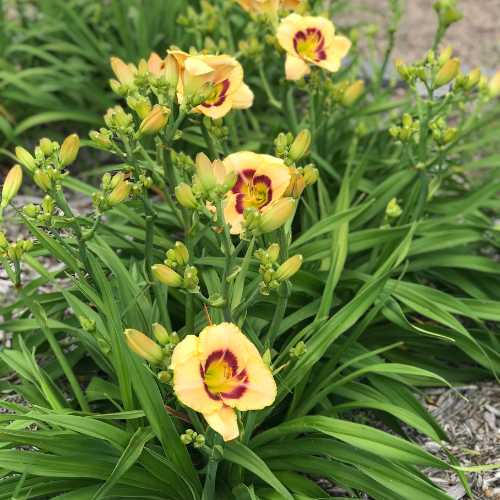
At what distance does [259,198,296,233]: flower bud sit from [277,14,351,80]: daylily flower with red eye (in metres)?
1.01

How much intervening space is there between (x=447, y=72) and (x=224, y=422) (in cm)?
142

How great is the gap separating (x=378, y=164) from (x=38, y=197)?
1600 mm

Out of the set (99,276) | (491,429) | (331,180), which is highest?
(99,276)

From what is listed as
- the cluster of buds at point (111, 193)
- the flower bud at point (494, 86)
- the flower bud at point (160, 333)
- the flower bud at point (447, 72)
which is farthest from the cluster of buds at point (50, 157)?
the flower bud at point (494, 86)

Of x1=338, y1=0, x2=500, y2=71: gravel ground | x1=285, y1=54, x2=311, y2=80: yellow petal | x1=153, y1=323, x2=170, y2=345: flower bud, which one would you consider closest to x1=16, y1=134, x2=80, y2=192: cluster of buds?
x1=153, y1=323, x2=170, y2=345: flower bud

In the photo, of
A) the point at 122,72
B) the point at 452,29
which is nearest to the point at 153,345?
the point at 122,72

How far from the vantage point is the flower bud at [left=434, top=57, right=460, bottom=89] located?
247 cm

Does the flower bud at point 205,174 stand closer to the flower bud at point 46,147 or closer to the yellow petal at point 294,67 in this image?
the flower bud at point 46,147

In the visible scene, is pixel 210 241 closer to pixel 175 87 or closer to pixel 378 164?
pixel 175 87

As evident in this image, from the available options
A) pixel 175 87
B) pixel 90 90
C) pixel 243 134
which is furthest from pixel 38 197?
pixel 175 87

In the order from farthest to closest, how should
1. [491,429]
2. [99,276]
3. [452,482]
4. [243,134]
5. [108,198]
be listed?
[243,134] < [491,429] < [452,482] < [99,276] < [108,198]

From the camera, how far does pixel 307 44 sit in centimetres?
270

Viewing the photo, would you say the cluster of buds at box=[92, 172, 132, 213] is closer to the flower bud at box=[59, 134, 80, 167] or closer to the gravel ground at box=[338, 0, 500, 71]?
the flower bud at box=[59, 134, 80, 167]

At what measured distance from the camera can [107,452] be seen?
2.00m
